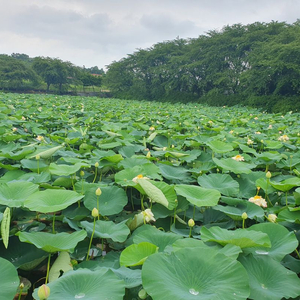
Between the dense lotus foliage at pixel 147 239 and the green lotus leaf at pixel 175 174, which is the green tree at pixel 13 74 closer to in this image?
the dense lotus foliage at pixel 147 239

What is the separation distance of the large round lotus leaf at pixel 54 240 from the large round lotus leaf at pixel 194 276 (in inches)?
10.4

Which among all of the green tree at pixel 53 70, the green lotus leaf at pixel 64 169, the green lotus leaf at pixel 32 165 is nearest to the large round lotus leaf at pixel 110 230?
the green lotus leaf at pixel 64 169

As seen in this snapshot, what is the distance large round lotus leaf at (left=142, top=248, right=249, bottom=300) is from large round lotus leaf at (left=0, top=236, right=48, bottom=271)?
397 mm

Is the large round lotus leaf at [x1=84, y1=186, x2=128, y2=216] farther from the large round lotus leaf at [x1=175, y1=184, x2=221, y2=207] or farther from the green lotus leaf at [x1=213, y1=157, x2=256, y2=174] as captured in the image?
the green lotus leaf at [x1=213, y1=157, x2=256, y2=174]

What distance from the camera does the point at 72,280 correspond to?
609mm

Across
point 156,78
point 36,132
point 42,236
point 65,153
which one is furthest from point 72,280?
point 156,78

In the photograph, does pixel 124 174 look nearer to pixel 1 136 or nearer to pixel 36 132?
pixel 1 136

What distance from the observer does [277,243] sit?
818 millimetres

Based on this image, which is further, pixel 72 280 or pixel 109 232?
pixel 109 232

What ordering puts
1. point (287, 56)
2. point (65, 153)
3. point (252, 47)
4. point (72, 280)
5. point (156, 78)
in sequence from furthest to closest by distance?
1. point (156, 78)
2. point (252, 47)
3. point (287, 56)
4. point (65, 153)
5. point (72, 280)

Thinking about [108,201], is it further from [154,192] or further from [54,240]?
[54,240]

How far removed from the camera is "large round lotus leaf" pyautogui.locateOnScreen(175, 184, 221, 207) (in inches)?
38.6

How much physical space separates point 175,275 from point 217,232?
0.77 ft

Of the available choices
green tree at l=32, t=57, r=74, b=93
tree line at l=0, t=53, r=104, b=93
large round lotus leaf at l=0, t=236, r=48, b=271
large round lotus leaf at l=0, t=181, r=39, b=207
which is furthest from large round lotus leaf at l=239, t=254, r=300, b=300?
green tree at l=32, t=57, r=74, b=93
